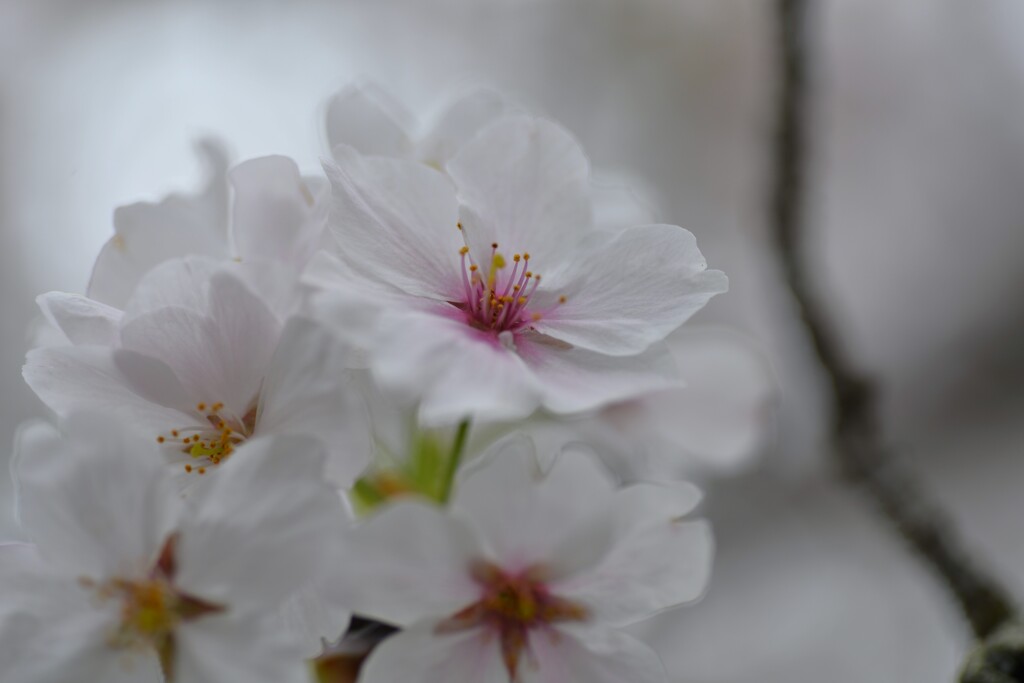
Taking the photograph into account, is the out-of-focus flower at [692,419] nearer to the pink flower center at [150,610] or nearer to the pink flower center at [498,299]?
the pink flower center at [498,299]

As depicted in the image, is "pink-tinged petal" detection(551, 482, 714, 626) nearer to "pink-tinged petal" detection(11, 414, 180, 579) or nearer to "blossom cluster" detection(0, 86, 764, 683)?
"blossom cluster" detection(0, 86, 764, 683)

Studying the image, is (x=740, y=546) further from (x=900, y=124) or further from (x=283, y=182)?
(x=283, y=182)

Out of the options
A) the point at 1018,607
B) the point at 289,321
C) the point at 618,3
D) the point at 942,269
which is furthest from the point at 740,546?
the point at 289,321

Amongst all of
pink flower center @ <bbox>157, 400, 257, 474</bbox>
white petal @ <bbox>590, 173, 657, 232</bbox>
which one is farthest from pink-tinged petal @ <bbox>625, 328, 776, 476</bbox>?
pink flower center @ <bbox>157, 400, 257, 474</bbox>

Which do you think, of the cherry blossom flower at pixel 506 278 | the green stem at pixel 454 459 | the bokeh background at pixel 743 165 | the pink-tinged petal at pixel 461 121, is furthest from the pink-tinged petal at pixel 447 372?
the bokeh background at pixel 743 165

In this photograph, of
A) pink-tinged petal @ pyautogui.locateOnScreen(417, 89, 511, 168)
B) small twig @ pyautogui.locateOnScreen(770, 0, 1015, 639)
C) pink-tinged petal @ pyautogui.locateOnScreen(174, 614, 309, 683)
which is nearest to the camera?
pink-tinged petal @ pyautogui.locateOnScreen(174, 614, 309, 683)

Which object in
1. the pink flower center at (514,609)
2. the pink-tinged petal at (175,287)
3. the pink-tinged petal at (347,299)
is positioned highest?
the pink-tinged petal at (347,299)
